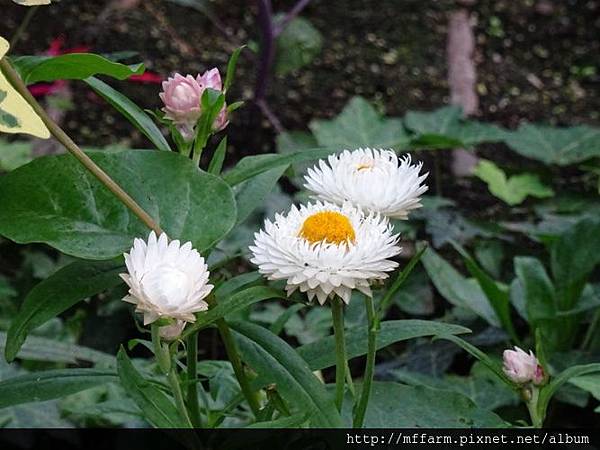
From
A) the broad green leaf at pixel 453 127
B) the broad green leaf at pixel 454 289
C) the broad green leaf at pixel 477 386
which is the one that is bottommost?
the broad green leaf at pixel 477 386

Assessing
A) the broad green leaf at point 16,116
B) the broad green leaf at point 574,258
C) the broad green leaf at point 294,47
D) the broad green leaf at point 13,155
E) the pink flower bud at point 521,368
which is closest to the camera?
the broad green leaf at point 16,116

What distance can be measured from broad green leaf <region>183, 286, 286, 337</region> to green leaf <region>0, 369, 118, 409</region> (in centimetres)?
16

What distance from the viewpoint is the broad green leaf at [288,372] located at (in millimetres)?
698

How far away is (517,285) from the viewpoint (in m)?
1.42

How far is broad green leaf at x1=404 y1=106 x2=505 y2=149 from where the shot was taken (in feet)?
5.80

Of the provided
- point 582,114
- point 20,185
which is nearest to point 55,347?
point 20,185

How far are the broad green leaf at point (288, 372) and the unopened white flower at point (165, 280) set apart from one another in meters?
0.12

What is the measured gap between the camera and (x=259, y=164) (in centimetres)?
82

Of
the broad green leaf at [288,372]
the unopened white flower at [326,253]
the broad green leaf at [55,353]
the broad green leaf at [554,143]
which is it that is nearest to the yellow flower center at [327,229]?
the unopened white flower at [326,253]

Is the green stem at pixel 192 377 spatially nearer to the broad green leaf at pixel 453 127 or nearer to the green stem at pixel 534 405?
the green stem at pixel 534 405

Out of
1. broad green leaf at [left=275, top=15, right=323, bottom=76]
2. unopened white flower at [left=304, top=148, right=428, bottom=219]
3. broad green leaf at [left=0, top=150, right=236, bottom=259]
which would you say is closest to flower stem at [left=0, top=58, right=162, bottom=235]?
broad green leaf at [left=0, top=150, right=236, bottom=259]

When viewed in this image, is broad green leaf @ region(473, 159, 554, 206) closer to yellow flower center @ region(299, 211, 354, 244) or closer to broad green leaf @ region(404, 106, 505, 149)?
broad green leaf @ region(404, 106, 505, 149)

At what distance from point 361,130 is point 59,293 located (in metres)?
1.13

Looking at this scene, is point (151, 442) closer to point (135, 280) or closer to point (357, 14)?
point (135, 280)
